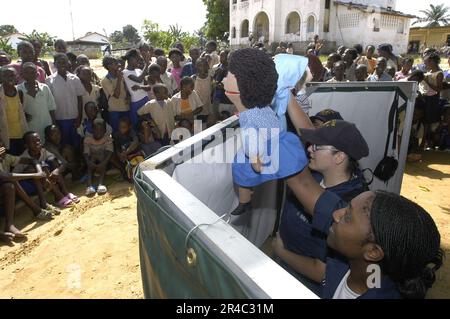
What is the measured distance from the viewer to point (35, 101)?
4.95m

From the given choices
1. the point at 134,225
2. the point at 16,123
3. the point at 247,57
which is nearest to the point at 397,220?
the point at 247,57

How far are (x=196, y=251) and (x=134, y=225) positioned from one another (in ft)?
10.8

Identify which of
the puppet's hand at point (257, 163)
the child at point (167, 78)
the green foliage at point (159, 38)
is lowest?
the puppet's hand at point (257, 163)

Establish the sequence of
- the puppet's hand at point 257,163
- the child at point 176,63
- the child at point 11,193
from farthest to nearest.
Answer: the child at point 176,63 < the child at point 11,193 < the puppet's hand at point 257,163

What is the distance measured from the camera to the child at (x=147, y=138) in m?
5.75

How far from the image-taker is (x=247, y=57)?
1.62m

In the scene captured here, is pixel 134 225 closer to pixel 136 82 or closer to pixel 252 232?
pixel 252 232

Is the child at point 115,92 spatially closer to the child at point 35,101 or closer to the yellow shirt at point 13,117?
the child at point 35,101

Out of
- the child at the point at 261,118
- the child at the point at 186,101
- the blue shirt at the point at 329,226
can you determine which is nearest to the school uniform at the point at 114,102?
the child at the point at 186,101

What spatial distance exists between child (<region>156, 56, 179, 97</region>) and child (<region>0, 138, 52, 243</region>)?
2931 mm

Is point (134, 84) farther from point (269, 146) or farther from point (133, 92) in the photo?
point (269, 146)

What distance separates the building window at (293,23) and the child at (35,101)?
1169 inches

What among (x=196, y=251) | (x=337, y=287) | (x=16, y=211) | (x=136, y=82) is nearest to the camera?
(x=196, y=251)

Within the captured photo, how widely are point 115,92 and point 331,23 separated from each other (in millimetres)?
27956
